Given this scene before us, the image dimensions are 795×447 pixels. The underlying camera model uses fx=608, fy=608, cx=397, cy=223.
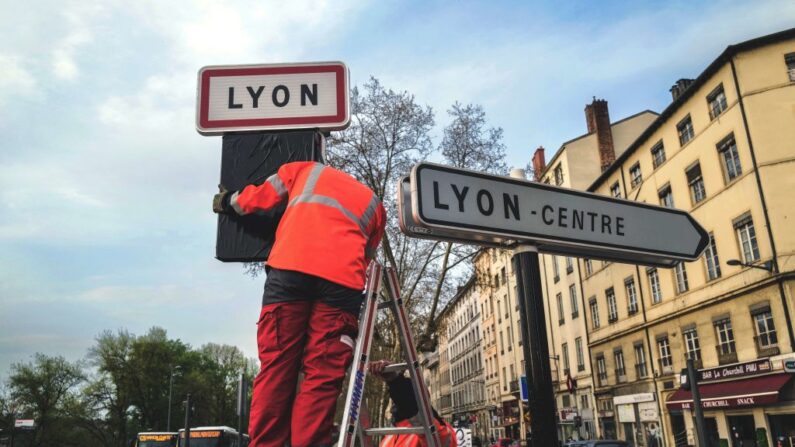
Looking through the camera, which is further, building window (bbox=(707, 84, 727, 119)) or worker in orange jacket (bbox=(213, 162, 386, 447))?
building window (bbox=(707, 84, 727, 119))

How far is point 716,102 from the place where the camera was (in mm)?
25766

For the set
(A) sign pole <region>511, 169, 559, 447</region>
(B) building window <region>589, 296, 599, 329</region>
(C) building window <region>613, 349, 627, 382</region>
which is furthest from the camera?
(B) building window <region>589, 296, 599, 329</region>

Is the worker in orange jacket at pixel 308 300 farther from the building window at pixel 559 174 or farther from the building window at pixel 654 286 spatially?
the building window at pixel 559 174

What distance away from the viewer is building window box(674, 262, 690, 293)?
28281 mm

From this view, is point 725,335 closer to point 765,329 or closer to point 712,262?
point 765,329

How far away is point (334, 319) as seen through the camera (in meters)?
2.49

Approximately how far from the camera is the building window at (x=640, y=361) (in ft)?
105

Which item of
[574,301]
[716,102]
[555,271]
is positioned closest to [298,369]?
[716,102]

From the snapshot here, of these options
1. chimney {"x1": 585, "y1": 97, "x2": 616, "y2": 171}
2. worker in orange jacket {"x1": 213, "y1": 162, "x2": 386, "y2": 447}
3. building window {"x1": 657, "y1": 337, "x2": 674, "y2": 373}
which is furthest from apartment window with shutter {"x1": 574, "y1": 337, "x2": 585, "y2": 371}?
worker in orange jacket {"x1": 213, "y1": 162, "x2": 386, "y2": 447}

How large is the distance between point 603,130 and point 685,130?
13629 mm

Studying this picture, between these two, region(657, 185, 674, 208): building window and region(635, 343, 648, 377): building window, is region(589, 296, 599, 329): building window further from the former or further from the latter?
region(657, 185, 674, 208): building window

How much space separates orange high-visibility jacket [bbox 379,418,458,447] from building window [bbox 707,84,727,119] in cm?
2530

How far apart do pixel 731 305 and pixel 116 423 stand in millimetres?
56470

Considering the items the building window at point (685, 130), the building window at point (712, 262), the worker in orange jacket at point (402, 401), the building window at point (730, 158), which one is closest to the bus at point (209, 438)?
the building window at point (712, 262)
